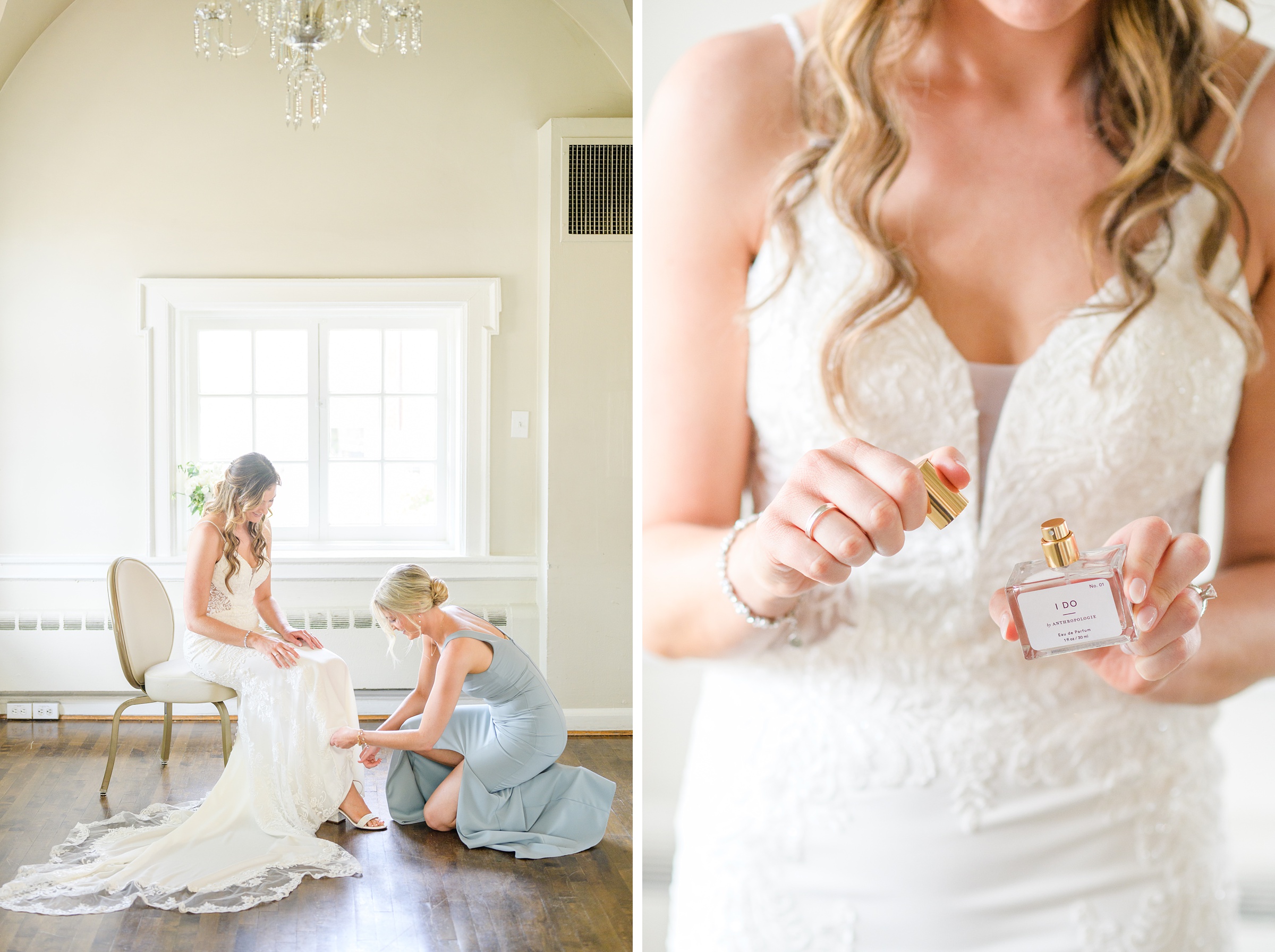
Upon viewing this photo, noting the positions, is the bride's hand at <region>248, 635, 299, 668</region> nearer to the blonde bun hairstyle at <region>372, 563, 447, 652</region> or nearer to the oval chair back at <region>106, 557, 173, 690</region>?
the blonde bun hairstyle at <region>372, 563, 447, 652</region>

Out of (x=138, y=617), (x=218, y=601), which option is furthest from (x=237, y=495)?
(x=138, y=617)

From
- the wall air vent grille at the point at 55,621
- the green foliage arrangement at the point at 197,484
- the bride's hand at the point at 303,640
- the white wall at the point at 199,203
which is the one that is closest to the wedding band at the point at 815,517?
the bride's hand at the point at 303,640

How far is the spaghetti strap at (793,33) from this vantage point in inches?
39.4

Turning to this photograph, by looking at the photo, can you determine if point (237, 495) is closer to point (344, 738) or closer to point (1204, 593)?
point (344, 738)

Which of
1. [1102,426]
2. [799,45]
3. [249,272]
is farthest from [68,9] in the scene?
[1102,426]

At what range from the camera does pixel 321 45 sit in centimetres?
349

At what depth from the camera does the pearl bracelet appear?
3.29ft

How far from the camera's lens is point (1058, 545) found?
857 mm

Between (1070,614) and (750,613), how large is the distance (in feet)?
0.97

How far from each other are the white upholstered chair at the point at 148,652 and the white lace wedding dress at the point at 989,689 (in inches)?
122

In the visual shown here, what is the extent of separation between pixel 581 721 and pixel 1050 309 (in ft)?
12.6

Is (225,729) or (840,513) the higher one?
(840,513)

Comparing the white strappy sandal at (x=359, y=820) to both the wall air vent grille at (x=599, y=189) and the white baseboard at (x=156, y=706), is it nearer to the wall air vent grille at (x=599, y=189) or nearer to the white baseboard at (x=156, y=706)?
the white baseboard at (x=156, y=706)

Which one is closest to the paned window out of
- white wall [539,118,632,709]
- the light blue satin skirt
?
white wall [539,118,632,709]
